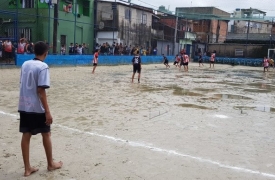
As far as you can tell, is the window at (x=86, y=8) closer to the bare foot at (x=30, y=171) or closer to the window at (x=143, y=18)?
the window at (x=143, y=18)

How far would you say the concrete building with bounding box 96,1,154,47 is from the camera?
36.0m

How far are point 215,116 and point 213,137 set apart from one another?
2029mm

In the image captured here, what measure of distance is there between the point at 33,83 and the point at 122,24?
33676 mm

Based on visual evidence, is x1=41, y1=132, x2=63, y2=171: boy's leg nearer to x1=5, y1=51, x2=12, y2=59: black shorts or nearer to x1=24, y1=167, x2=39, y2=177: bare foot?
x1=24, y1=167, x2=39, y2=177: bare foot

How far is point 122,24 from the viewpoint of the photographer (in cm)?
3659

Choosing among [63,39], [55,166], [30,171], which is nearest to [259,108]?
[55,166]

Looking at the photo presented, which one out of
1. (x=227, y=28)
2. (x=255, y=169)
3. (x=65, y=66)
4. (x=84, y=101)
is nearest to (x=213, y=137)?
(x=255, y=169)

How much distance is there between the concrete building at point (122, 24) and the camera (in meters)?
36.0

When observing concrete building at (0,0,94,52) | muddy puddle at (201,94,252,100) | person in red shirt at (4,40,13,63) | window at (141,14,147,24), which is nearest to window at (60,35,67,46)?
concrete building at (0,0,94,52)

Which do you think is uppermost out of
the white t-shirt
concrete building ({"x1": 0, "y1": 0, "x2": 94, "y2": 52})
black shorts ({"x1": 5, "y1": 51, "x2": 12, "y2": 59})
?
concrete building ({"x1": 0, "y1": 0, "x2": 94, "y2": 52})

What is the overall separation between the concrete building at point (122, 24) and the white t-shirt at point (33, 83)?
103 ft

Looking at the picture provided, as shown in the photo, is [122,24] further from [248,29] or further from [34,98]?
[34,98]

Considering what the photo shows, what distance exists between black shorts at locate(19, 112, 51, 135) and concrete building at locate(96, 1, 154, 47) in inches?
1234

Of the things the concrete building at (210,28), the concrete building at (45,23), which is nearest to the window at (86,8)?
the concrete building at (45,23)
